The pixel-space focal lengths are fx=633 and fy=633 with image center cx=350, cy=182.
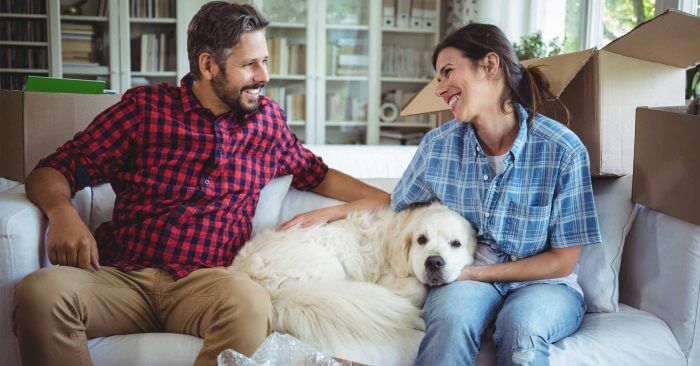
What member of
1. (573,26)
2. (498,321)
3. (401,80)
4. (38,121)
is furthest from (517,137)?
(401,80)

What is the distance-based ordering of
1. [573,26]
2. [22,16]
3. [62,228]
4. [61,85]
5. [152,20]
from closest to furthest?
[62,228]
[61,85]
[573,26]
[22,16]
[152,20]

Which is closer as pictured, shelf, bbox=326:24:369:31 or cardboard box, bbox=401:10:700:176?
cardboard box, bbox=401:10:700:176

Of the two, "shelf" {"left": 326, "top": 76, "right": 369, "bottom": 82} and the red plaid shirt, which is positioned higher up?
"shelf" {"left": 326, "top": 76, "right": 369, "bottom": 82}

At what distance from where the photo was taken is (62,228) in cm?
150

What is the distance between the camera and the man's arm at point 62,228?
148cm

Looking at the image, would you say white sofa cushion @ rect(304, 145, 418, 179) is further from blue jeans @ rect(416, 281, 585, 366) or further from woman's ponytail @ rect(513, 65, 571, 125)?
blue jeans @ rect(416, 281, 585, 366)

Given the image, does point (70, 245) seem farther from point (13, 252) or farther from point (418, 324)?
point (418, 324)

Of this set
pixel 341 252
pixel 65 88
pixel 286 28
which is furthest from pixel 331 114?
pixel 341 252

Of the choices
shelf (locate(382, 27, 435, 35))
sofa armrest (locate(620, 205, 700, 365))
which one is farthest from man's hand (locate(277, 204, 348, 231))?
shelf (locate(382, 27, 435, 35))

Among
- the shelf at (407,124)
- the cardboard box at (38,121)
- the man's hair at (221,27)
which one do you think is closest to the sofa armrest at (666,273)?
the man's hair at (221,27)

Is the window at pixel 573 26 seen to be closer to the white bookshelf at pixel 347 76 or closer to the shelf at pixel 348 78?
the white bookshelf at pixel 347 76

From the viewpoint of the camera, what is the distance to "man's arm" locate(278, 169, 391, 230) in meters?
1.88

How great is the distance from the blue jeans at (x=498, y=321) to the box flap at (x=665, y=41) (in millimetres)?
690

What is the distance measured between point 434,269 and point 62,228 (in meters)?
0.90
